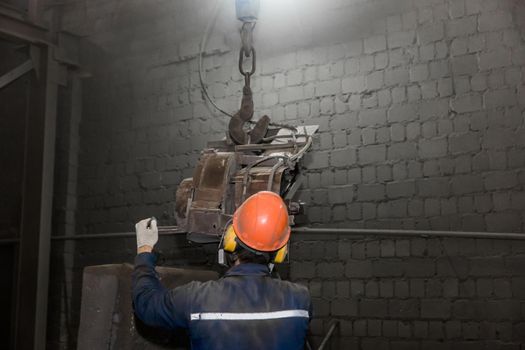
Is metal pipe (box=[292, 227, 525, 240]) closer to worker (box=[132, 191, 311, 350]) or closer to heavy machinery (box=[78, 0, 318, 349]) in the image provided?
heavy machinery (box=[78, 0, 318, 349])

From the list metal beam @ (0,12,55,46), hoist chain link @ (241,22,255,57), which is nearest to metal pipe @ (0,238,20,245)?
metal beam @ (0,12,55,46)

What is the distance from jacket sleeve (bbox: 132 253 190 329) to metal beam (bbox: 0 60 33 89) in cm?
336

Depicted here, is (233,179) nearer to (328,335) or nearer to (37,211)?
(328,335)

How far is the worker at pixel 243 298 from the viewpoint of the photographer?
7.84 ft

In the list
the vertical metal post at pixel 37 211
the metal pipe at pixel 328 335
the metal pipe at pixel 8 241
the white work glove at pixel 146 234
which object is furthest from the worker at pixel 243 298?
the metal pipe at pixel 8 241

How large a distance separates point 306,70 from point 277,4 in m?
0.69

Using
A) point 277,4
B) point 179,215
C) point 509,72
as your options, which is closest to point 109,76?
point 277,4

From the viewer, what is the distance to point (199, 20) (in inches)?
219

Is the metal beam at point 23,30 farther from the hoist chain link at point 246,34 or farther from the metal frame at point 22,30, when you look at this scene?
the hoist chain link at point 246,34

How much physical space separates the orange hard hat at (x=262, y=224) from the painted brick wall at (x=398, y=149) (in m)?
2.07

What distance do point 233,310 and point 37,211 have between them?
3.56 meters

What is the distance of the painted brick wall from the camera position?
13.5 ft

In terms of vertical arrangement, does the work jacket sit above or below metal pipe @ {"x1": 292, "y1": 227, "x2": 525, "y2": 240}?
below

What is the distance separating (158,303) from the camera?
96.7 inches
